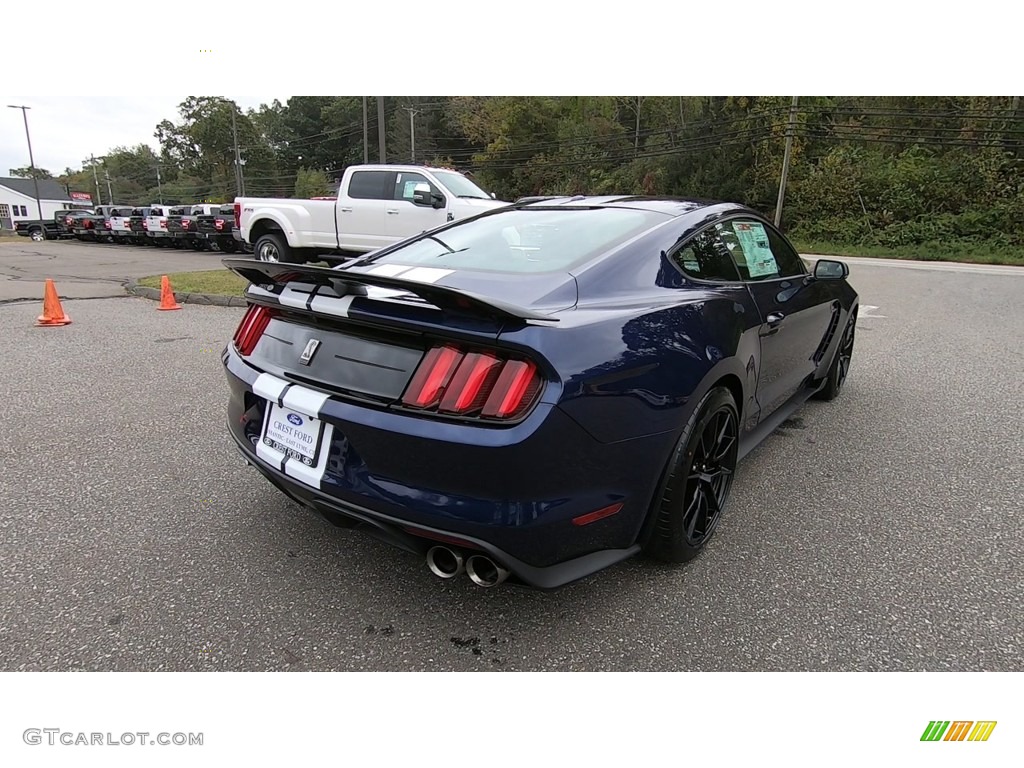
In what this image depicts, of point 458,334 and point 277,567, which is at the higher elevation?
point 458,334

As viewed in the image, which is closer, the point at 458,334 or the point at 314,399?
the point at 458,334

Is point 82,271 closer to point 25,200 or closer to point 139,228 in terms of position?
point 139,228

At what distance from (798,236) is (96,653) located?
113ft

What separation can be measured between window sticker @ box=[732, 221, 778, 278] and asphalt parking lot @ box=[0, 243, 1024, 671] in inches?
44.2

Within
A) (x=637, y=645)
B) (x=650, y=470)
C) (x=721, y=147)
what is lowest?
(x=637, y=645)

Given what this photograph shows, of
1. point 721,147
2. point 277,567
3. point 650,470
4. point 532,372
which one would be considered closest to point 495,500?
point 532,372

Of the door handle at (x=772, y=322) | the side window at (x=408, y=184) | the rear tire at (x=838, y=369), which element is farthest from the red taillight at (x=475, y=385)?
the side window at (x=408, y=184)

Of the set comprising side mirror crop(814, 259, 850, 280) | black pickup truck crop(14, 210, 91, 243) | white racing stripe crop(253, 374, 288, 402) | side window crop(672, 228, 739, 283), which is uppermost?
side window crop(672, 228, 739, 283)

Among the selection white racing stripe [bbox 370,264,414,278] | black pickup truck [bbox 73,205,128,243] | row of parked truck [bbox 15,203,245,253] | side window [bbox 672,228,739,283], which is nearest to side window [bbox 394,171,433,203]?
white racing stripe [bbox 370,264,414,278]

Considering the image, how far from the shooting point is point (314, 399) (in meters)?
2.13

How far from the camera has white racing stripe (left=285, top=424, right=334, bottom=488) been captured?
6.88 ft

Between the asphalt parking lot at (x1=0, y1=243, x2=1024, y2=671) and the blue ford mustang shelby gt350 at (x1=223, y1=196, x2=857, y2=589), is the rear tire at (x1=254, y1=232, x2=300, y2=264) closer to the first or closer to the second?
the asphalt parking lot at (x1=0, y1=243, x2=1024, y2=671)

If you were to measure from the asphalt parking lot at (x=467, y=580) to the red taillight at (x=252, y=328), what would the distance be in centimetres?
82

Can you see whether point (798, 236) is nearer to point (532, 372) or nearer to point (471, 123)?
point (532, 372)
